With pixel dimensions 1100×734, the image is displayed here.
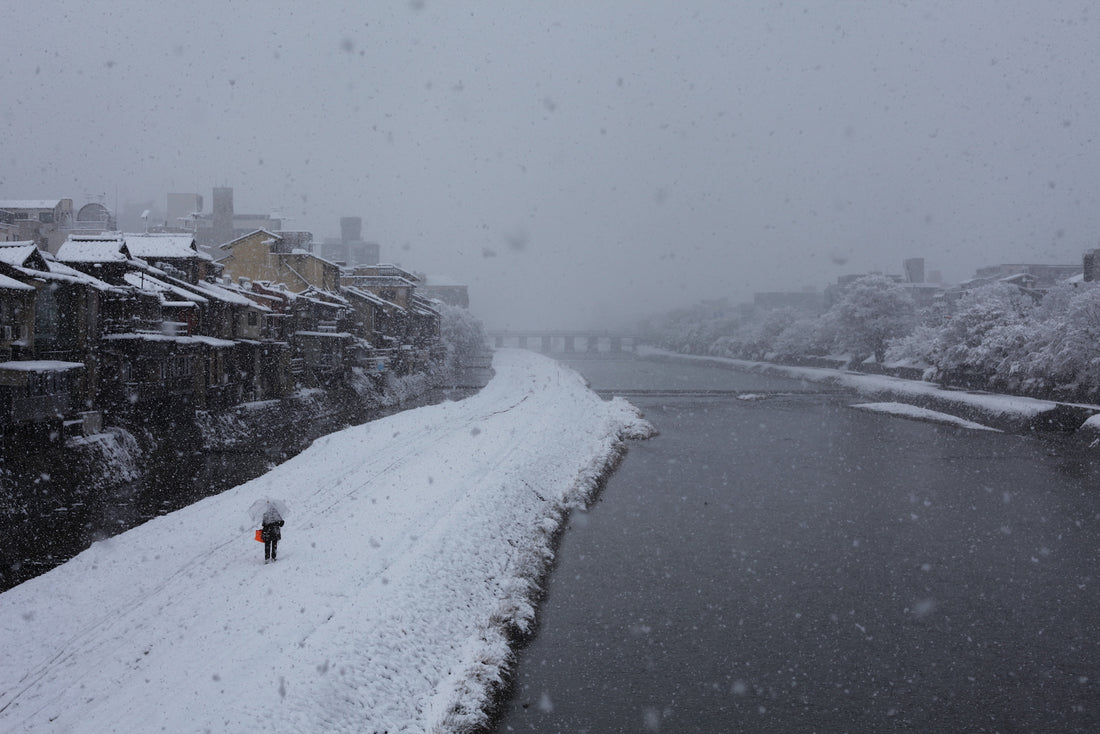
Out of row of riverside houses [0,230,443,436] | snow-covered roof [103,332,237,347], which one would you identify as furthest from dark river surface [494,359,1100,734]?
snow-covered roof [103,332,237,347]

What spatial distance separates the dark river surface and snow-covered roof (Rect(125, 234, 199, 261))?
77.4ft

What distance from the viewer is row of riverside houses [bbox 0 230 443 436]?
20.4m

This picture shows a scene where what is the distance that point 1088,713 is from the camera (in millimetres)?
10062

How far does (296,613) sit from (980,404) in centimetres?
4388

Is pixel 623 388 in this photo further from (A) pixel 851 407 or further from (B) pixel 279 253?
(B) pixel 279 253

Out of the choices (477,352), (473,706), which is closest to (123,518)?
(473,706)

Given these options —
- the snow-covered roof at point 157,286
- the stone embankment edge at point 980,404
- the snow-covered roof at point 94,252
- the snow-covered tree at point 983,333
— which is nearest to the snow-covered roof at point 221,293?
the snow-covered roof at point 157,286

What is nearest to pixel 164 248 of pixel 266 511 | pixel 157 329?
pixel 157 329

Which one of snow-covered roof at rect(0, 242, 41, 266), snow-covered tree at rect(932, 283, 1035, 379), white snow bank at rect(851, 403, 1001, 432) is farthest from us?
snow-covered tree at rect(932, 283, 1035, 379)

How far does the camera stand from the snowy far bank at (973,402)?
3650 centimetres

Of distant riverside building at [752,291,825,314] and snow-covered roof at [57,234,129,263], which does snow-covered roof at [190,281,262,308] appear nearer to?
snow-covered roof at [57,234,129,263]

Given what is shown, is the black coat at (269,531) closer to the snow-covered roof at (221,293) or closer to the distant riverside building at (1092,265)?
the snow-covered roof at (221,293)

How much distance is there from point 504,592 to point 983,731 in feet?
28.4

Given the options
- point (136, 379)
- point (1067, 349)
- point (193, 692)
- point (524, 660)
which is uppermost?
point (1067, 349)
